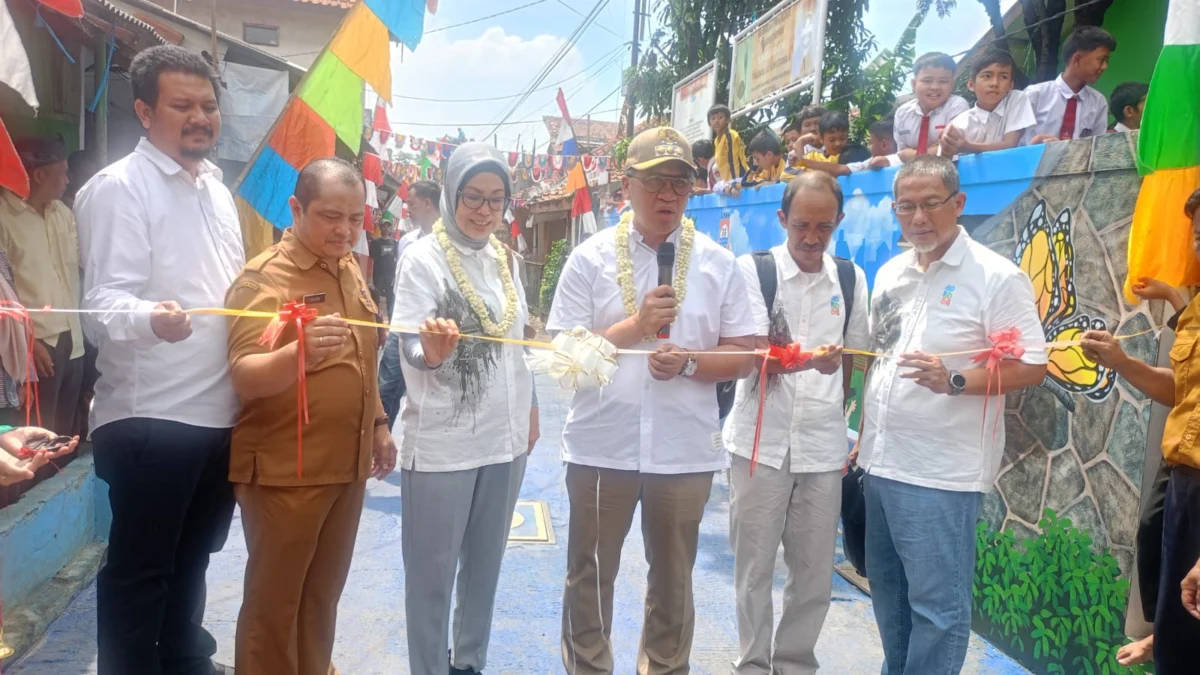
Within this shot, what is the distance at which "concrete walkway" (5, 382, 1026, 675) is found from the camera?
10.9 ft

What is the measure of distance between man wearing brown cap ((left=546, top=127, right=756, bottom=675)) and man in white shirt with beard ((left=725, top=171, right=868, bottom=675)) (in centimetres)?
26

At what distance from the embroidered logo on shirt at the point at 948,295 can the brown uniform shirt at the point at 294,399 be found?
1.98m

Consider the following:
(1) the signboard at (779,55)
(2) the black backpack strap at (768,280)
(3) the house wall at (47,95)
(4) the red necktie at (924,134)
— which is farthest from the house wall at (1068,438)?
(3) the house wall at (47,95)

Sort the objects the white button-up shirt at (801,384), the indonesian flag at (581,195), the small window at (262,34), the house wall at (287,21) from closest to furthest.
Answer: the white button-up shirt at (801,384)
the indonesian flag at (581,195)
the house wall at (287,21)
the small window at (262,34)

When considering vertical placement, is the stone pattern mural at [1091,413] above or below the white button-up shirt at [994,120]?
below

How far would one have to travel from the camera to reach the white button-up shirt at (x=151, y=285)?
2.39m

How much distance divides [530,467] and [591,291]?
3.92 metres

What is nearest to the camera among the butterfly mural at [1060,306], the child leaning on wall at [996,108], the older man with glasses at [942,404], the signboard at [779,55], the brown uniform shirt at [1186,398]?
the brown uniform shirt at [1186,398]

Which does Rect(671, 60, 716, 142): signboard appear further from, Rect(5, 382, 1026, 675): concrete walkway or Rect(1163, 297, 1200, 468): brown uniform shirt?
Rect(1163, 297, 1200, 468): brown uniform shirt

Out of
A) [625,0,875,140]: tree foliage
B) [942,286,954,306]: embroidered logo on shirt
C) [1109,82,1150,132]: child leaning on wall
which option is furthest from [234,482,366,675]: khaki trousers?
[625,0,875,140]: tree foliage

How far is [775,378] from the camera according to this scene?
3.01 m

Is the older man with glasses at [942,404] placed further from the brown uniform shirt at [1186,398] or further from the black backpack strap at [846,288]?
the brown uniform shirt at [1186,398]

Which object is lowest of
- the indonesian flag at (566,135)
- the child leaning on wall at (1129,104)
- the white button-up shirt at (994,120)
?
the white button-up shirt at (994,120)

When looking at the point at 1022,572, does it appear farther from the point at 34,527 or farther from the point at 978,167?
the point at 34,527
